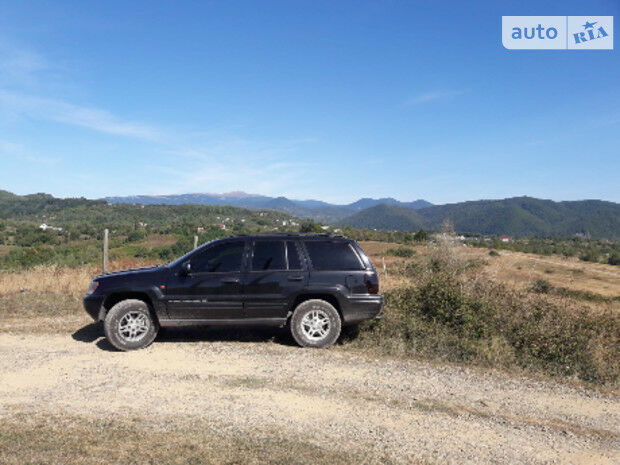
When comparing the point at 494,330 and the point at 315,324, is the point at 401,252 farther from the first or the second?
the point at 315,324

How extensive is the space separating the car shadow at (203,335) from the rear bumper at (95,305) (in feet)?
1.82

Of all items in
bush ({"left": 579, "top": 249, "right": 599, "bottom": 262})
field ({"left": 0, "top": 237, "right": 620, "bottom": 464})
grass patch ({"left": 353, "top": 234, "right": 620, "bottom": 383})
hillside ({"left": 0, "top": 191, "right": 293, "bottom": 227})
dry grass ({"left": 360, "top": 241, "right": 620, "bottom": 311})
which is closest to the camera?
field ({"left": 0, "top": 237, "right": 620, "bottom": 464})

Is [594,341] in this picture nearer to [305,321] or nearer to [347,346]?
[347,346]

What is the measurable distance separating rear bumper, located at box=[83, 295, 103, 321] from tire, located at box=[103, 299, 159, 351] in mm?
262

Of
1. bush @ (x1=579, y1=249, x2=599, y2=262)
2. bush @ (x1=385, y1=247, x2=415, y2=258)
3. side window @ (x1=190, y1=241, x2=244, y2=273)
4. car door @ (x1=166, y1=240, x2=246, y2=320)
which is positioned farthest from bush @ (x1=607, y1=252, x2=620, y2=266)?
car door @ (x1=166, y1=240, x2=246, y2=320)

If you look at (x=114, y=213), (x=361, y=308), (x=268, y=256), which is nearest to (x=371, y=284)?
(x=361, y=308)

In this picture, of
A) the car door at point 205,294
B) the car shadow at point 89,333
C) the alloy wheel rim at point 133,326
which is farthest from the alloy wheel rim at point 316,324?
the car shadow at point 89,333

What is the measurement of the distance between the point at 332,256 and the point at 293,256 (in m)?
0.66

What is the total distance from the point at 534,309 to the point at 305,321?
14.5ft

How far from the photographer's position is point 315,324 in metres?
6.83

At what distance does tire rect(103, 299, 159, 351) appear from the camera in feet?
21.8

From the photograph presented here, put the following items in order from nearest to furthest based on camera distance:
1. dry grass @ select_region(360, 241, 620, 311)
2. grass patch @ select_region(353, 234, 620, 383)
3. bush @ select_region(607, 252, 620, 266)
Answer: grass patch @ select_region(353, 234, 620, 383), dry grass @ select_region(360, 241, 620, 311), bush @ select_region(607, 252, 620, 266)

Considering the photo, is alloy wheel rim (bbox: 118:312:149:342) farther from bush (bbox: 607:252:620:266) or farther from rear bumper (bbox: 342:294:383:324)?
bush (bbox: 607:252:620:266)

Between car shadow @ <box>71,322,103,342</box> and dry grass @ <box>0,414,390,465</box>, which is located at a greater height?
car shadow @ <box>71,322,103,342</box>
